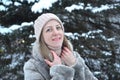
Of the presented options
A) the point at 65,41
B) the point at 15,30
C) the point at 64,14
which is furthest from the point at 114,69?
the point at 65,41

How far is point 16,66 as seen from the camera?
6.53 meters

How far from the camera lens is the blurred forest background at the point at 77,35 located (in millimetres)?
6477

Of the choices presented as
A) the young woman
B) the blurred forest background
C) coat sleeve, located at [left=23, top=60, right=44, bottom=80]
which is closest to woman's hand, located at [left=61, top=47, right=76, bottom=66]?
the young woman

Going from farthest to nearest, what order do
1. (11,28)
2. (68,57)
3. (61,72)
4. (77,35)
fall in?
1. (77,35)
2. (11,28)
3. (68,57)
4. (61,72)

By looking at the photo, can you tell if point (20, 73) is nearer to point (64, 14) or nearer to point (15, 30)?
point (15, 30)

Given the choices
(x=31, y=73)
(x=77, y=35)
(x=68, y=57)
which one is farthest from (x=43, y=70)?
(x=77, y=35)

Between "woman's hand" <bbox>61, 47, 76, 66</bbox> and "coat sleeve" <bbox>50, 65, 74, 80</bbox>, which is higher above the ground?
"woman's hand" <bbox>61, 47, 76, 66</bbox>

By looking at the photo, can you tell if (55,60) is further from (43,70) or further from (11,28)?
(11,28)

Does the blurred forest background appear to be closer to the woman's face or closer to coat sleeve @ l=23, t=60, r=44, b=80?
the woman's face

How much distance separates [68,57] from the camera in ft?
10.8

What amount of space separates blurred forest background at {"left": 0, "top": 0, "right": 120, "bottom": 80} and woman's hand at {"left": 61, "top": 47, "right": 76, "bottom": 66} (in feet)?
9.91

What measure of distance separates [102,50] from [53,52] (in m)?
3.69

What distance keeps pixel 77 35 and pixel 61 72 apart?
343 cm

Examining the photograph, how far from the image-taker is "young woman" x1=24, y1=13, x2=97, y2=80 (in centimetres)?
320
